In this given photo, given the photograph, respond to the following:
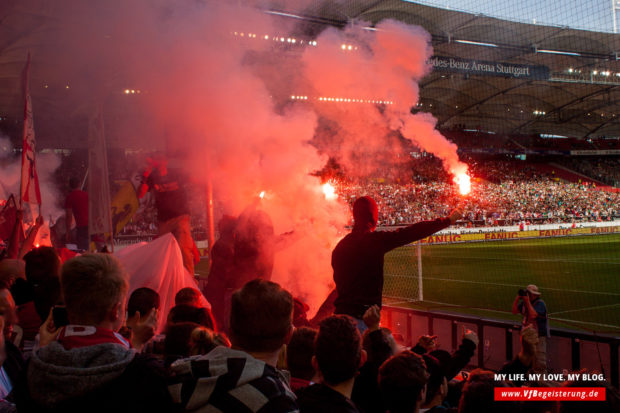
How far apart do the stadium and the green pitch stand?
2.9 inches

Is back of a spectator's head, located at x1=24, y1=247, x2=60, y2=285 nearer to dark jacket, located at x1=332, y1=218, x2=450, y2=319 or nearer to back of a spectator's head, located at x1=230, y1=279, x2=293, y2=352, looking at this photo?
dark jacket, located at x1=332, y1=218, x2=450, y2=319

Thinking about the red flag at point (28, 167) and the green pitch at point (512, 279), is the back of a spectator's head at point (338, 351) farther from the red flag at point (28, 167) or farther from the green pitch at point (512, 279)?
the green pitch at point (512, 279)

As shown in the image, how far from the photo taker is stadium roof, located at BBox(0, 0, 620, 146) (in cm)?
944

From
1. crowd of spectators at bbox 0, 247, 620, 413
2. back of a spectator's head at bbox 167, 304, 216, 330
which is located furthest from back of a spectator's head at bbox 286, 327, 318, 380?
back of a spectator's head at bbox 167, 304, 216, 330

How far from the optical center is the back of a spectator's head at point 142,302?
270cm

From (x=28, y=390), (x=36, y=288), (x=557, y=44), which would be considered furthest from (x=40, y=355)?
(x=557, y=44)

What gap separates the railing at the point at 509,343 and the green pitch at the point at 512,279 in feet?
6.21

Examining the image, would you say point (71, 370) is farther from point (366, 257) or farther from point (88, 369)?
point (366, 257)

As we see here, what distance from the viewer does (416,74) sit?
8.30 m

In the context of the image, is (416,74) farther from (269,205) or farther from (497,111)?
(497,111)

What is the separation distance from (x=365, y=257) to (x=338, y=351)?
1.55m

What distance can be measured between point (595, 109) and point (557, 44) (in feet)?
46.4

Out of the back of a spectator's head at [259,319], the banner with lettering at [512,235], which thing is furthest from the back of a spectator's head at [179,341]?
the banner with lettering at [512,235]

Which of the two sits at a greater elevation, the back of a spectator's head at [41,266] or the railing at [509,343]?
the back of a spectator's head at [41,266]
